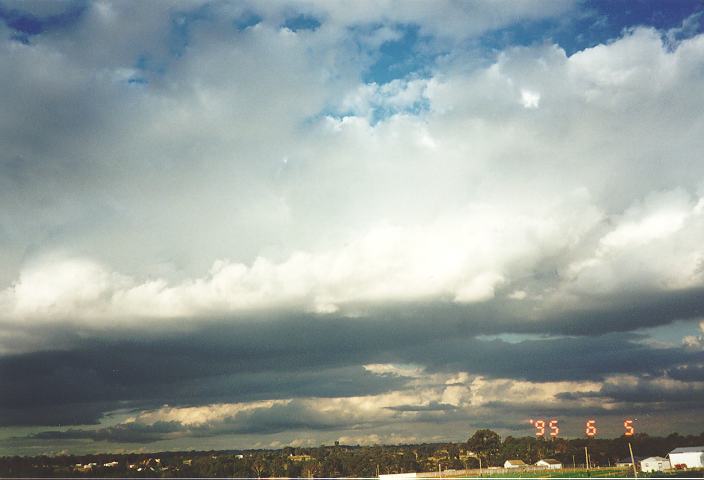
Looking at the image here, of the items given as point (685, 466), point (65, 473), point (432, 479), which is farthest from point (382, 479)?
point (685, 466)

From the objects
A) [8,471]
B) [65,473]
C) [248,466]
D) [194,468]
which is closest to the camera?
[8,471]

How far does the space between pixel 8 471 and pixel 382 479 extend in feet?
251

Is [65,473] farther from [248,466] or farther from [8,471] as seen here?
[248,466]

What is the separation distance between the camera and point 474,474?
7308 inches

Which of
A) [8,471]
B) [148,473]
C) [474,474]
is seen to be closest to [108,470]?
[148,473]

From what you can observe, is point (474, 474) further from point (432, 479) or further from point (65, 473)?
point (65, 473)

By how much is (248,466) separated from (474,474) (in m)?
69.7

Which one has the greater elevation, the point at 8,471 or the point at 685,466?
the point at 8,471

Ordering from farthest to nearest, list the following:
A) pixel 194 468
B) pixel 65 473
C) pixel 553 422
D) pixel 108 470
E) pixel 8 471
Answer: pixel 194 468 < pixel 108 470 < pixel 65 473 < pixel 8 471 < pixel 553 422

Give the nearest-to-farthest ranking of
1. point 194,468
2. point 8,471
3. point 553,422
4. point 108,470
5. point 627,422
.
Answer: point 627,422 < point 553,422 < point 8,471 < point 108,470 < point 194,468

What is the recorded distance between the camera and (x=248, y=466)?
7840 inches

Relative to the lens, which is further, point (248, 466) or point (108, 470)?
point (248, 466)

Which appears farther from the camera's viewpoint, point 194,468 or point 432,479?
point 194,468

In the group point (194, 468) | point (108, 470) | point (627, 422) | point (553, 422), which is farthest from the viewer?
point (194, 468)
